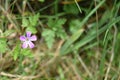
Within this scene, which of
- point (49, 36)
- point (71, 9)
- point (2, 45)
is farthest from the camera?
point (71, 9)

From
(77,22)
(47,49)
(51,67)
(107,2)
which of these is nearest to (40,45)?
(47,49)

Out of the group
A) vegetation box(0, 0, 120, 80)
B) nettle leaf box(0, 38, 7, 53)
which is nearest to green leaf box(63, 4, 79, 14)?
vegetation box(0, 0, 120, 80)

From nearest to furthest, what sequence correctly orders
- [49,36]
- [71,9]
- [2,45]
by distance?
[2,45] < [49,36] < [71,9]

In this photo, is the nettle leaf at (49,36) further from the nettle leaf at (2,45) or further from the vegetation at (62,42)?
the nettle leaf at (2,45)

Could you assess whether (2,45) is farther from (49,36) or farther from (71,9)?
(71,9)

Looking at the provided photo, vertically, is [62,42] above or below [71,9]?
below

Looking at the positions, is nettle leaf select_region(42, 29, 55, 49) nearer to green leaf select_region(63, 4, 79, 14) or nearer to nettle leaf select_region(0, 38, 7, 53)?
green leaf select_region(63, 4, 79, 14)

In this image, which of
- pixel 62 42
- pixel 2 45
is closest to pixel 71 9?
pixel 62 42

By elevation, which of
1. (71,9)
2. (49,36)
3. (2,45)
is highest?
(71,9)

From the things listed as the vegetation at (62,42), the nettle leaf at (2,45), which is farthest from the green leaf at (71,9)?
the nettle leaf at (2,45)
